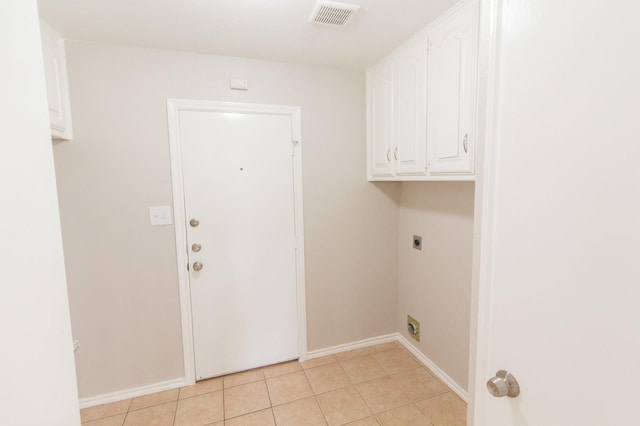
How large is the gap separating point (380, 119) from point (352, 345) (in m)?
1.92

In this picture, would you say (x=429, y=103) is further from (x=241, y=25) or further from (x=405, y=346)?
(x=405, y=346)

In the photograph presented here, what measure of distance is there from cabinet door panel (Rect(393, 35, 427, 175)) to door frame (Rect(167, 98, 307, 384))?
28.9 inches

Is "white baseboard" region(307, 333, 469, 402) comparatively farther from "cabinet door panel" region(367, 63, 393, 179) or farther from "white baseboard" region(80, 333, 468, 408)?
"cabinet door panel" region(367, 63, 393, 179)

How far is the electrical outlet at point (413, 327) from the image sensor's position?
242 cm

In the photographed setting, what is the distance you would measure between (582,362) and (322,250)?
1925mm

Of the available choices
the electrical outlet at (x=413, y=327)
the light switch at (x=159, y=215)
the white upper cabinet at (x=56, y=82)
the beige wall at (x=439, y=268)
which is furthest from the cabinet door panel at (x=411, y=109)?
the white upper cabinet at (x=56, y=82)

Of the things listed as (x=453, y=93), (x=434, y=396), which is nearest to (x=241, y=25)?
(x=453, y=93)

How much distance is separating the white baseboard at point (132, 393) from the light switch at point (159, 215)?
1143mm

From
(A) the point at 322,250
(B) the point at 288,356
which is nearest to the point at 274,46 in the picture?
(A) the point at 322,250

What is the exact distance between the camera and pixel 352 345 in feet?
8.45

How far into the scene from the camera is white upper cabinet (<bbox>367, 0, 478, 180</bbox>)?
1.47m

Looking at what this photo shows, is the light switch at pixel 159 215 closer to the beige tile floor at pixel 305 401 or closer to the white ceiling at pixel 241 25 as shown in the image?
the white ceiling at pixel 241 25

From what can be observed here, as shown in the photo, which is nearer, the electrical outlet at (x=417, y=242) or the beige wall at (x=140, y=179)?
the beige wall at (x=140, y=179)

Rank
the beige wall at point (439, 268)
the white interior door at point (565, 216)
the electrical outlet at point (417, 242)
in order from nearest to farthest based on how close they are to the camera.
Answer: the white interior door at point (565, 216) < the beige wall at point (439, 268) < the electrical outlet at point (417, 242)
